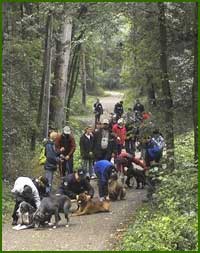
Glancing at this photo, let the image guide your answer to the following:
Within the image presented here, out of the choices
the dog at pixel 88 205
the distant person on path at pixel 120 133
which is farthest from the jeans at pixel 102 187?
the distant person on path at pixel 120 133

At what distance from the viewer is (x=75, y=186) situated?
45.3 feet

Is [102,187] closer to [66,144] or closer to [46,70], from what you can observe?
[66,144]

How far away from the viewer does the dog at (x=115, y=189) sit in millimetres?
14625

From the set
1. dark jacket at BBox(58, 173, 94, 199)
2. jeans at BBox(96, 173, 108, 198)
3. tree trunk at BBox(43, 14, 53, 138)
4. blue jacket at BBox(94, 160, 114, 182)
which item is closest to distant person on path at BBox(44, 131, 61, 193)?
dark jacket at BBox(58, 173, 94, 199)

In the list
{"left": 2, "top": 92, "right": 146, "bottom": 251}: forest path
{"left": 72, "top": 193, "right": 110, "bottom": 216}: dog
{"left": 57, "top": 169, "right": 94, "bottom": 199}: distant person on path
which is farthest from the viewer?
{"left": 57, "top": 169, "right": 94, "bottom": 199}: distant person on path

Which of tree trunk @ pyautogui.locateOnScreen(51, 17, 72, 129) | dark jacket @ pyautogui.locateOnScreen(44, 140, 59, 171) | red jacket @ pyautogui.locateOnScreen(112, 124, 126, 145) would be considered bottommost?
dark jacket @ pyautogui.locateOnScreen(44, 140, 59, 171)

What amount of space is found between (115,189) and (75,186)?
1.44m

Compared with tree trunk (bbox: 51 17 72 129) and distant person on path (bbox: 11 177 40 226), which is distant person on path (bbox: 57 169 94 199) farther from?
tree trunk (bbox: 51 17 72 129)

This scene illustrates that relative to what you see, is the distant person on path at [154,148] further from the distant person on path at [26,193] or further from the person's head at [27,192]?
the person's head at [27,192]

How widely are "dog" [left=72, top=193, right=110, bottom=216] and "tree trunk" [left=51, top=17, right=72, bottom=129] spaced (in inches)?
390

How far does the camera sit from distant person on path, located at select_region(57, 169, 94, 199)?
44.9 ft

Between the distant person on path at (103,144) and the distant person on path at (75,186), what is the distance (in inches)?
94.8

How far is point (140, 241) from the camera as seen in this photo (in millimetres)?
9336

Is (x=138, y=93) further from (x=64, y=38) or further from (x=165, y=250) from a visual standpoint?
(x=165, y=250)
